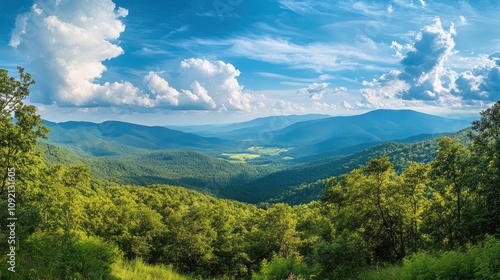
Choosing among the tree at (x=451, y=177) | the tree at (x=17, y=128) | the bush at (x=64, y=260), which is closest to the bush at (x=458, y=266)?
the bush at (x=64, y=260)

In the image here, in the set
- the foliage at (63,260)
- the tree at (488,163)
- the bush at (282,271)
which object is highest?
the tree at (488,163)

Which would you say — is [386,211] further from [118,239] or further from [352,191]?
[118,239]

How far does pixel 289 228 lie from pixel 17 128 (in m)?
30.3

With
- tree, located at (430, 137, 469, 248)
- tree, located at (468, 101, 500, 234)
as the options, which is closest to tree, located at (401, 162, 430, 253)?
tree, located at (430, 137, 469, 248)

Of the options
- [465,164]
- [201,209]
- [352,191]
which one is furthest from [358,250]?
[201,209]

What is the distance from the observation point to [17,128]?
2070cm

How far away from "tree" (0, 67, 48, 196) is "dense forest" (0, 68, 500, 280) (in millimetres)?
77

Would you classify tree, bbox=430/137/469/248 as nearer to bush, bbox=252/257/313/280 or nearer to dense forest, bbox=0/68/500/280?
dense forest, bbox=0/68/500/280

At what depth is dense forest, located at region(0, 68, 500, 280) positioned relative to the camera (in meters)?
8.94

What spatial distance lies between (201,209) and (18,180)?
26791mm

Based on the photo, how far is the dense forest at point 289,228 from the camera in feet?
29.3

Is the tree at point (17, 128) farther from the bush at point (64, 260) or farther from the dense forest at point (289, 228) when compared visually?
the bush at point (64, 260)

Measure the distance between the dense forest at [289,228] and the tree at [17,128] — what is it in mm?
77

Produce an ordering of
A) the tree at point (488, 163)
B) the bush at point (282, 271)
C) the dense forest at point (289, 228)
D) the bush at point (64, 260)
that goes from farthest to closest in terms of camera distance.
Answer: the tree at point (488, 163) → the bush at point (282, 271) → the dense forest at point (289, 228) → the bush at point (64, 260)
